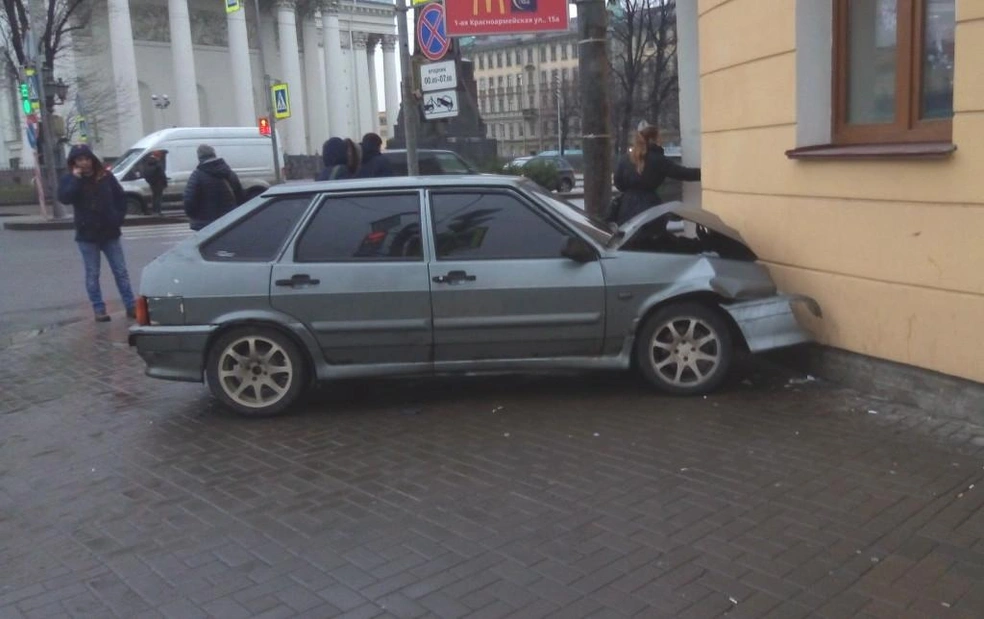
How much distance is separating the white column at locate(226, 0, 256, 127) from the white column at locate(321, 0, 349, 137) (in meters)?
9.64

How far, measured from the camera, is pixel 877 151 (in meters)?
5.96

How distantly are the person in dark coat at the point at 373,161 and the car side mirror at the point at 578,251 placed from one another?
4103 mm

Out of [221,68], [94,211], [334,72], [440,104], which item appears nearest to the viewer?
[94,211]

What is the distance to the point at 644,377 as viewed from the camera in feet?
21.8

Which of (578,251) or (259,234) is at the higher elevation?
(259,234)

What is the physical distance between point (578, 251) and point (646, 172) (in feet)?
8.29

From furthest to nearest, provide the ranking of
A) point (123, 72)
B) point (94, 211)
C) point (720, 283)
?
point (123, 72) → point (94, 211) → point (720, 283)

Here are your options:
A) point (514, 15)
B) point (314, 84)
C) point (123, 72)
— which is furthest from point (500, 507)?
point (314, 84)

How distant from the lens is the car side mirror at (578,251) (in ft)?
20.8

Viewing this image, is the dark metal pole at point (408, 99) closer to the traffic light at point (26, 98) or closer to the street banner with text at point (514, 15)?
the street banner with text at point (514, 15)

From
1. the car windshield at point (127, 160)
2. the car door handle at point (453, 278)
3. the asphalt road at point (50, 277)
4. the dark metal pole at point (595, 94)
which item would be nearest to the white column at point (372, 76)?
the car windshield at point (127, 160)

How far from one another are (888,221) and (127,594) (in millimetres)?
4771

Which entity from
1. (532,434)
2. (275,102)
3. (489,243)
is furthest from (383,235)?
(275,102)

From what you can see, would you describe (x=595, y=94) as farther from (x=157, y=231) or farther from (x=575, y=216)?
(x=157, y=231)
